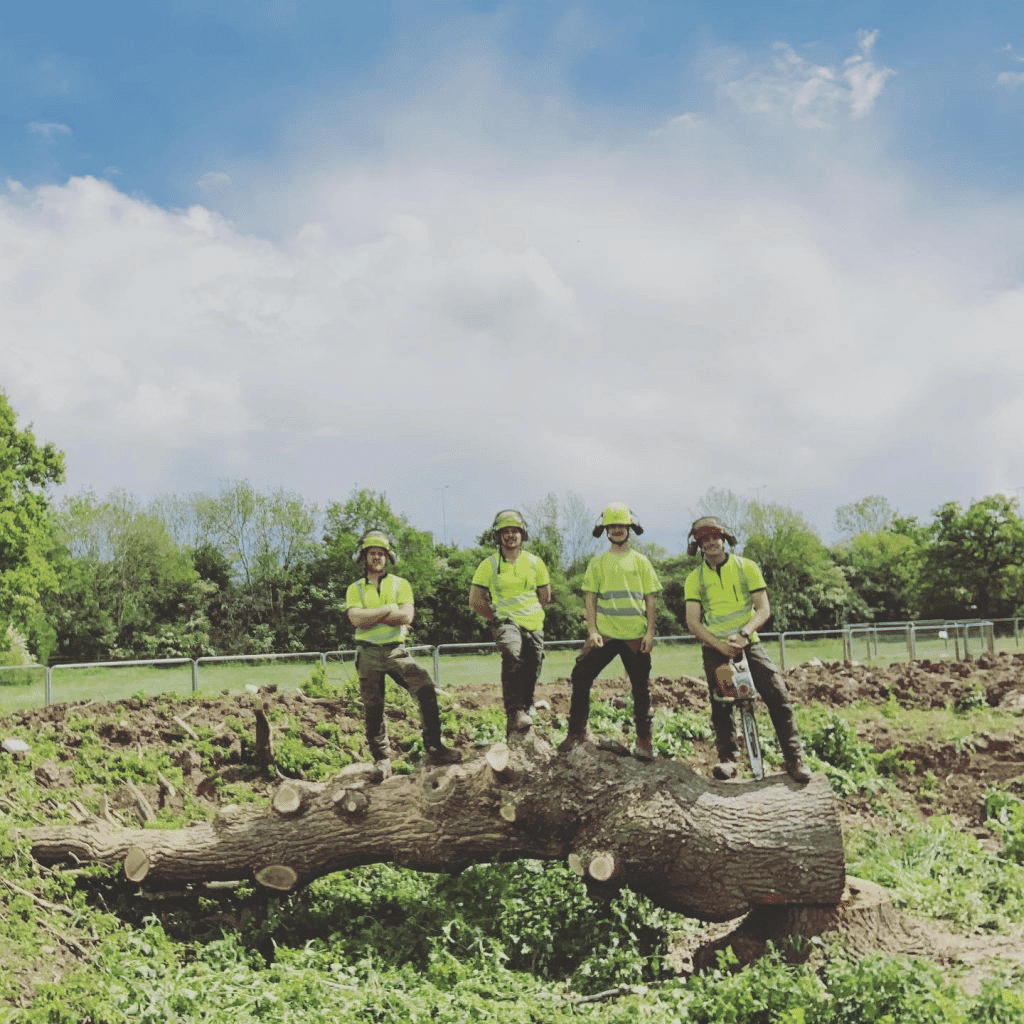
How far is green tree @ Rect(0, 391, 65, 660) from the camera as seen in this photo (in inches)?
1220

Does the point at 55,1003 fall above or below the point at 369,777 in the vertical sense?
below

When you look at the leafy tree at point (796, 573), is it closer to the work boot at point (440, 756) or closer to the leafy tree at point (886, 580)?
the leafy tree at point (886, 580)

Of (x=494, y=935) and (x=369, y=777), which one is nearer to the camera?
(x=494, y=935)

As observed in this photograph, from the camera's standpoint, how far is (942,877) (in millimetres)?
7789

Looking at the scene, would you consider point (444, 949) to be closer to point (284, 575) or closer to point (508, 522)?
point (508, 522)

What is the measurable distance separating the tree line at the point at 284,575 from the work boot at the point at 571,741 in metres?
26.4

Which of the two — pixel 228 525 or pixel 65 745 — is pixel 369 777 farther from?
pixel 228 525

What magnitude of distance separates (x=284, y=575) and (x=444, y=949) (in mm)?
38350

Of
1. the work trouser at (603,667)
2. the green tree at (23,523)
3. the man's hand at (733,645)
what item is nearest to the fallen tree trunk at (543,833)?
the work trouser at (603,667)

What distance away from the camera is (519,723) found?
752cm

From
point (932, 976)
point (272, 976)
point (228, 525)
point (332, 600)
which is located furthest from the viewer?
point (228, 525)

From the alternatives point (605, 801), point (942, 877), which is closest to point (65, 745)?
point (605, 801)

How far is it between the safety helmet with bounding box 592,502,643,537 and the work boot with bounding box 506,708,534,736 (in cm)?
148

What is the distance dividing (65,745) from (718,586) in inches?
291
